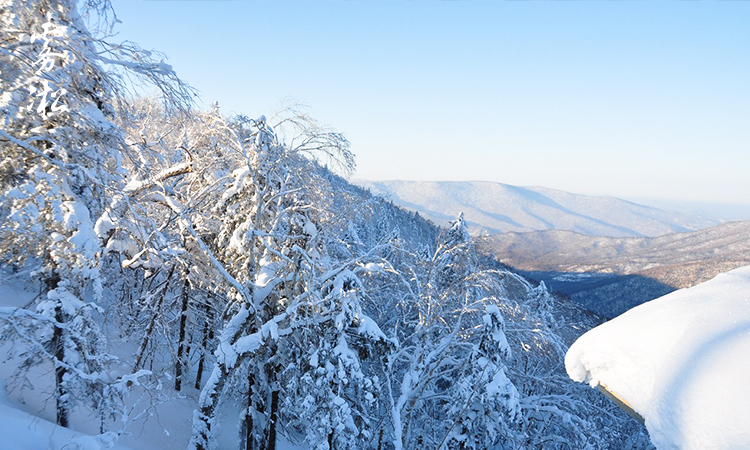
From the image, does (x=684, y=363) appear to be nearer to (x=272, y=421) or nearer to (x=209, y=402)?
(x=209, y=402)

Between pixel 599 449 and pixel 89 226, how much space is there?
47.8 feet

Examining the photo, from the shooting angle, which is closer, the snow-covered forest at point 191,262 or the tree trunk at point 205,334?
the snow-covered forest at point 191,262

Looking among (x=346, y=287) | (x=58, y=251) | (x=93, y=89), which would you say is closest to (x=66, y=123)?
(x=93, y=89)

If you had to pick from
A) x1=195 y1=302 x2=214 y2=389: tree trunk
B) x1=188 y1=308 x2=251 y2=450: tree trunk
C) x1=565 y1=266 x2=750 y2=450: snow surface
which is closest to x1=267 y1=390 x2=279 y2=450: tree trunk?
x1=188 y1=308 x2=251 y2=450: tree trunk

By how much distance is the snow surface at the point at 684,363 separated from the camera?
208 centimetres

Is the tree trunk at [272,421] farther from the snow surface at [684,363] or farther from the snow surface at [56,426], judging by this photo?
the snow surface at [684,363]

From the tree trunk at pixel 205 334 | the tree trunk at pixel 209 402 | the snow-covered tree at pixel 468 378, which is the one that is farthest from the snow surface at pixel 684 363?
the tree trunk at pixel 205 334

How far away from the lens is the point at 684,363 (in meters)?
2.38

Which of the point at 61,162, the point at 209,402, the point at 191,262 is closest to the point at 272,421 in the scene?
the point at 209,402

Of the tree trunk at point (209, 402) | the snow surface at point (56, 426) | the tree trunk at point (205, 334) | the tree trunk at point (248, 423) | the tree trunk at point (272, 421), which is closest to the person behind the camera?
the snow surface at point (56, 426)

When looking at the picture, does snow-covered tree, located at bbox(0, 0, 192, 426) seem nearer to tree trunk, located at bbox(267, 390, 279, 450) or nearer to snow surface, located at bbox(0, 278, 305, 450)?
snow surface, located at bbox(0, 278, 305, 450)

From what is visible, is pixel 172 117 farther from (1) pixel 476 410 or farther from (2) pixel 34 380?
(1) pixel 476 410

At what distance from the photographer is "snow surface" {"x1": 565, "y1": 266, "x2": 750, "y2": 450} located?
2084 millimetres

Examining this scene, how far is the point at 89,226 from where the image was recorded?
5152 mm
